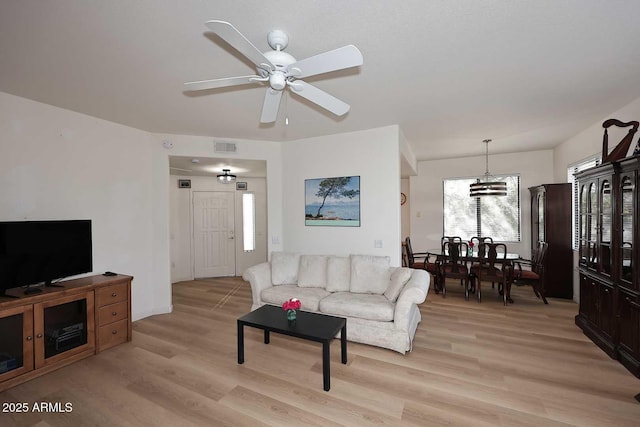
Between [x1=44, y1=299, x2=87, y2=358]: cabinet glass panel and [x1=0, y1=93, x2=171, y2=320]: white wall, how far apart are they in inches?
29.3

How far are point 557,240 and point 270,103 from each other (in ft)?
17.6

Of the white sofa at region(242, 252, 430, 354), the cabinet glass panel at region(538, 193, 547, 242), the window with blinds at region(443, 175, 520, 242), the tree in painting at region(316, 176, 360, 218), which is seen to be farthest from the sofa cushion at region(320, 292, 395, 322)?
the window with blinds at region(443, 175, 520, 242)

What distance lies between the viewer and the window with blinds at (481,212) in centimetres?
583

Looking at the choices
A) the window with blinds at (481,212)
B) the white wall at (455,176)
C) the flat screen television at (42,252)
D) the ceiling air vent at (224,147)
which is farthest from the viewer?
the window with blinds at (481,212)

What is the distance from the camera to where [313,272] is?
3889 mm

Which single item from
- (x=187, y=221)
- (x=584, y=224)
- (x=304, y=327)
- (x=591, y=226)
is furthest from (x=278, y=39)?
(x=187, y=221)

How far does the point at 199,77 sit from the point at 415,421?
127 inches

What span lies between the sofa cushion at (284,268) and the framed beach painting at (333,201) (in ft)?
2.15

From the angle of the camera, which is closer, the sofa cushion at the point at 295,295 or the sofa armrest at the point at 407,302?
the sofa armrest at the point at 407,302

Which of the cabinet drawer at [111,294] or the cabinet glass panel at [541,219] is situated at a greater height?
the cabinet glass panel at [541,219]

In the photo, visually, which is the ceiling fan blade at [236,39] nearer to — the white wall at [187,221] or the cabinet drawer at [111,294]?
the cabinet drawer at [111,294]

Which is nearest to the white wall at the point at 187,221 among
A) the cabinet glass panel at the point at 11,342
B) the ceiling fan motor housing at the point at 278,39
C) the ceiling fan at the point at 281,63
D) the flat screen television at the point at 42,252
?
the flat screen television at the point at 42,252

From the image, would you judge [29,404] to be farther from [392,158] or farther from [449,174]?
[449,174]

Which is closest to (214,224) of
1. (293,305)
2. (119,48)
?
(293,305)
